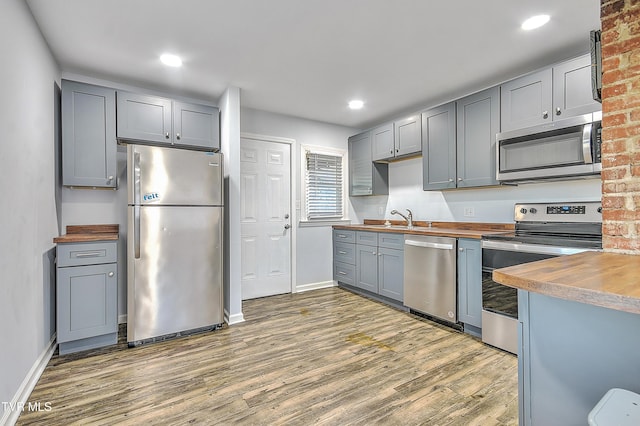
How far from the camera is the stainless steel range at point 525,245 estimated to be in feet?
7.45

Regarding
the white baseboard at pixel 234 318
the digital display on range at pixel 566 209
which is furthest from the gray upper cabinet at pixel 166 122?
the digital display on range at pixel 566 209

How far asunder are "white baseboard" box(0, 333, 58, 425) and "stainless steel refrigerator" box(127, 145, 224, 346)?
1.76 ft

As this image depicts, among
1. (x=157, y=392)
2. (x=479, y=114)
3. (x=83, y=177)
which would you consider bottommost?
(x=157, y=392)

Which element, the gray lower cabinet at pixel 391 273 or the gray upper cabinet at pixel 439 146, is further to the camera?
the gray lower cabinet at pixel 391 273

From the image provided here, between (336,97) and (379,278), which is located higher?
(336,97)

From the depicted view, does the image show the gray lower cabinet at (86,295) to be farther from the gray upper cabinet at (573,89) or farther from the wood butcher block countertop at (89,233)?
the gray upper cabinet at (573,89)

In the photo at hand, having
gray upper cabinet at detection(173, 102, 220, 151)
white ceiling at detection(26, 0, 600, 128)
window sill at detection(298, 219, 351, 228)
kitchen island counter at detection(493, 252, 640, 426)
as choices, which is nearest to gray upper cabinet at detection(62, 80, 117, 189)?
white ceiling at detection(26, 0, 600, 128)

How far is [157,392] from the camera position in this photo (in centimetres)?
197

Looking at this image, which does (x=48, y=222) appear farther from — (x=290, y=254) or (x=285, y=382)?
(x=290, y=254)

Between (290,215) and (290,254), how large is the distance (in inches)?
21.4

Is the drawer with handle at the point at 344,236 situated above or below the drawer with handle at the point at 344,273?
above

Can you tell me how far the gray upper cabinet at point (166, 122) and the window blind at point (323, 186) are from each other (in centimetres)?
149

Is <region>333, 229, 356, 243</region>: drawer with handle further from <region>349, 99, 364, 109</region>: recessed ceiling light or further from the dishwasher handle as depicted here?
<region>349, 99, 364, 109</region>: recessed ceiling light

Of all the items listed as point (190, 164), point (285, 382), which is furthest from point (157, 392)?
point (190, 164)
